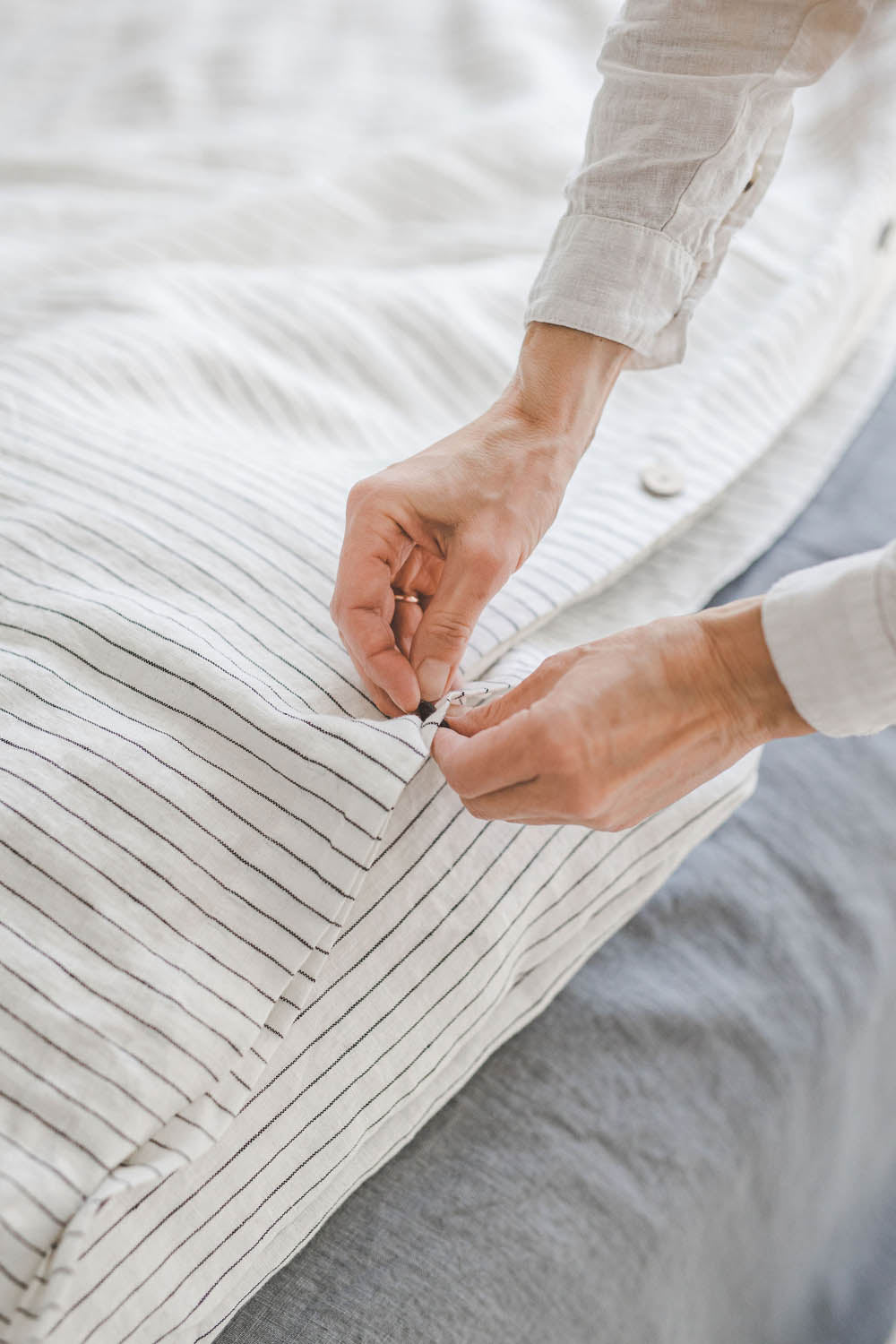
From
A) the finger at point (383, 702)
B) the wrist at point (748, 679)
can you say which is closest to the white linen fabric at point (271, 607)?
the finger at point (383, 702)

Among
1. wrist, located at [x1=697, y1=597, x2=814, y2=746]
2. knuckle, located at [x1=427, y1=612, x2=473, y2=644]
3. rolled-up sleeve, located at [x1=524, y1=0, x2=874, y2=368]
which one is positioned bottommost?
knuckle, located at [x1=427, y1=612, x2=473, y2=644]

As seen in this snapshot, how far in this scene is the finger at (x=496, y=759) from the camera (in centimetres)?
→ 46

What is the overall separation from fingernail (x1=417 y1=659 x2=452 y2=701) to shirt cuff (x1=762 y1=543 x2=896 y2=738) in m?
0.16

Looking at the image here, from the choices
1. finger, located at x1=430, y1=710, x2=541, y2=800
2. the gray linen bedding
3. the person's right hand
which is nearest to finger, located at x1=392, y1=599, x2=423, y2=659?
the person's right hand

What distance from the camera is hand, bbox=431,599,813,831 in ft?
1.51

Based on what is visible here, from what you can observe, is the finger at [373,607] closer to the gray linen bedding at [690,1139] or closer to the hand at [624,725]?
the hand at [624,725]

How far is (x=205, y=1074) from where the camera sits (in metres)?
0.44

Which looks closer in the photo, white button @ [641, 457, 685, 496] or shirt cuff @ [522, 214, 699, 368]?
shirt cuff @ [522, 214, 699, 368]

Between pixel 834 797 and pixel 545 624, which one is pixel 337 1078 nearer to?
pixel 545 624

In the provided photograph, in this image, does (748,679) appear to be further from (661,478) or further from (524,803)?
(661,478)

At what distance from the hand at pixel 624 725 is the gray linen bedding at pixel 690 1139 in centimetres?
18

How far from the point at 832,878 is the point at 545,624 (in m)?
0.26

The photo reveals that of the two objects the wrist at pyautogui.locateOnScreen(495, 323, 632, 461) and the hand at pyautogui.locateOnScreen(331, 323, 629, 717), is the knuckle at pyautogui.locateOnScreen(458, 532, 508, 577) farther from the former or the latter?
the wrist at pyautogui.locateOnScreen(495, 323, 632, 461)

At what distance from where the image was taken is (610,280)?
0.63 meters
